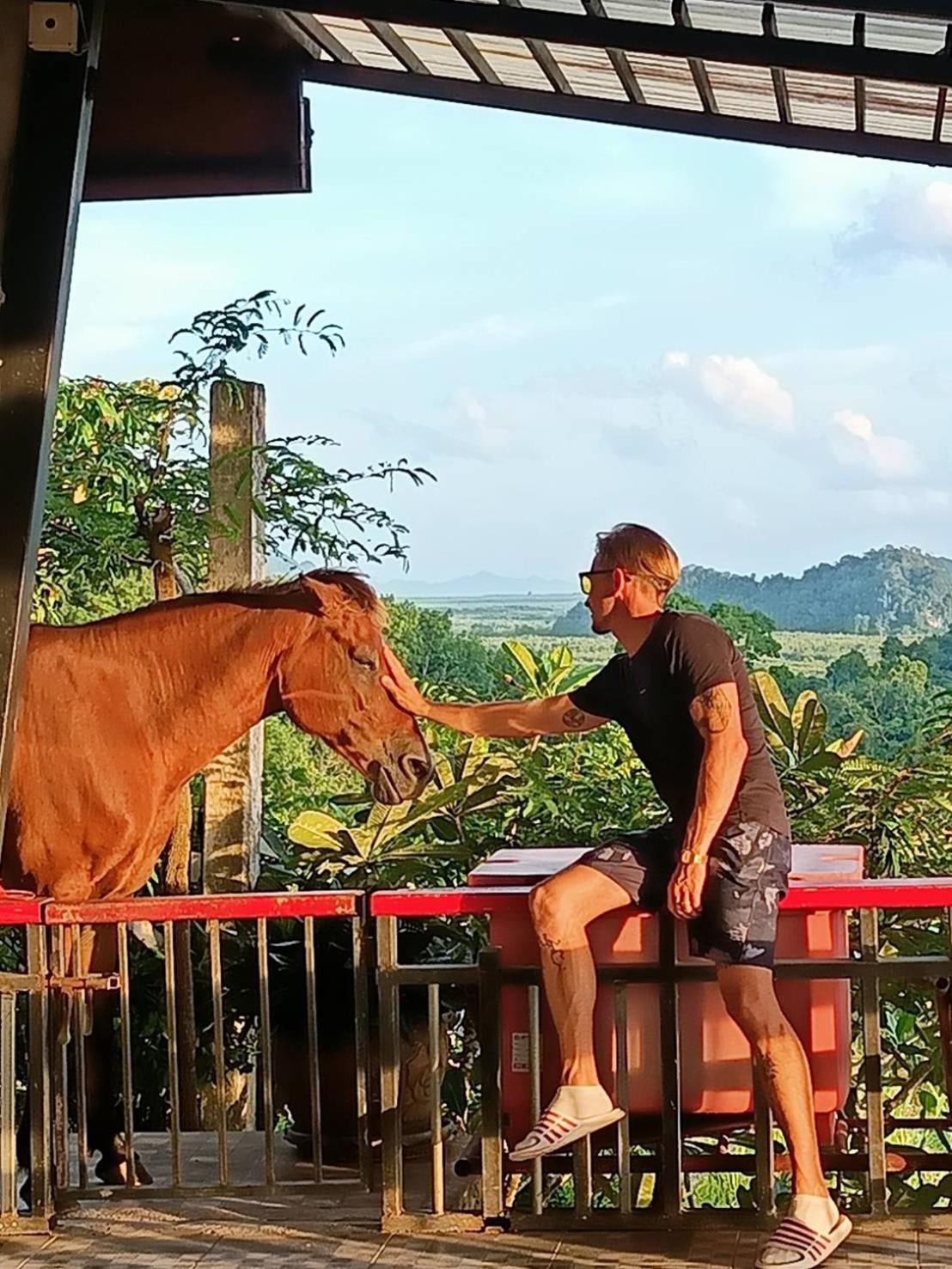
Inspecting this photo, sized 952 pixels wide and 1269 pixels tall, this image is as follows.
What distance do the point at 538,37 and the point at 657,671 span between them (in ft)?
5.53

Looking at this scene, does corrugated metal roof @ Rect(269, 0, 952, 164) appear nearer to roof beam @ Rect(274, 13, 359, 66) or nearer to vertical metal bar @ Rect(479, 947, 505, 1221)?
roof beam @ Rect(274, 13, 359, 66)

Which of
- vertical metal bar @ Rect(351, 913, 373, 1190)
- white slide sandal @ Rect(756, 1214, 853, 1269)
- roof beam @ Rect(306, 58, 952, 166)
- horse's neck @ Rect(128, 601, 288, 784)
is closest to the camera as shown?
white slide sandal @ Rect(756, 1214, 853, 1269)

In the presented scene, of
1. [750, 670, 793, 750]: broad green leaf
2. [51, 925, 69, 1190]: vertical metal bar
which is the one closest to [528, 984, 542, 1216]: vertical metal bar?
[51, 925, 69, 1190]: vertical metal bar

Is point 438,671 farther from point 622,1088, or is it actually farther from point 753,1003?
point 753,1003

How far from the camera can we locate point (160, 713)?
5637mm

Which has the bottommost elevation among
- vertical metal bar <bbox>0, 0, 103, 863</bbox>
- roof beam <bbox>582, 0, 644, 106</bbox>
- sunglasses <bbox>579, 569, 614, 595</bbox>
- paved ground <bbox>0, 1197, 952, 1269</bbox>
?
paved ground <bbox>0, 1197, 952, 1269</bbox>

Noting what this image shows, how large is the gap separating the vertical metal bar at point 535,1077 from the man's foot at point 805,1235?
641mm

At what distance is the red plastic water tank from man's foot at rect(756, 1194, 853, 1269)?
1.23 ft

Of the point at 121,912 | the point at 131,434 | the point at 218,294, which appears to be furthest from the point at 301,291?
the point at 121,912

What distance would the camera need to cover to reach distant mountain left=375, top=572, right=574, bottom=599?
677 centimetres

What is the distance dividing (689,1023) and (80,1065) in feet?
5.69

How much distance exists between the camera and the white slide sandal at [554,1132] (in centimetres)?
439

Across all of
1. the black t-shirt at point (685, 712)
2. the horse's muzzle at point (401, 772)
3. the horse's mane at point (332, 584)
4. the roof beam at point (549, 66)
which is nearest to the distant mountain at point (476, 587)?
the horse's mane at point (332, 584)

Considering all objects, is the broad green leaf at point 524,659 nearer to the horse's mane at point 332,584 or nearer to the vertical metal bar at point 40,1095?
the horse's mane at point 332,584
